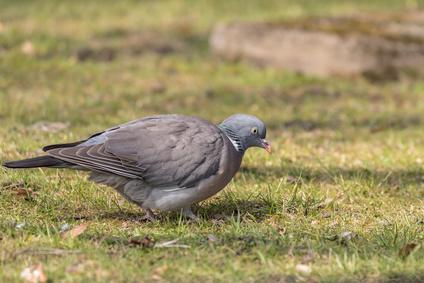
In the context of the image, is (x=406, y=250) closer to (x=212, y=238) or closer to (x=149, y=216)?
(x=212, y=238)

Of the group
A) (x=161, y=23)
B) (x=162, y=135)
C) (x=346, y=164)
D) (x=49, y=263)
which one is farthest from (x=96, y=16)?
(x=49, y=263)

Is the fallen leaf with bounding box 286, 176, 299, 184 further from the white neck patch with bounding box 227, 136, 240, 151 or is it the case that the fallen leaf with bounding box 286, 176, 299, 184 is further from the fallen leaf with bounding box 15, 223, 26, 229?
the fallen leaf with bounding box 15, 223, 26, 229

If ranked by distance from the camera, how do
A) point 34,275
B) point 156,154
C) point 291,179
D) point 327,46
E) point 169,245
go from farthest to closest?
point 327,46 → point 291,179 → point 156,154 → point 169,245 → point 34,275

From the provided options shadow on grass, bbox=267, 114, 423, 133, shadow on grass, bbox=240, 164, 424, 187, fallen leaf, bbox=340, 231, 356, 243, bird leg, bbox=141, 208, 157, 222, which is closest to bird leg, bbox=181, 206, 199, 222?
bird leg, bbox=141, 208, 157, 222

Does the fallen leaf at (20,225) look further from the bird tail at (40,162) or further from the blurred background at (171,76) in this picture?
the blurred background at (171,76)

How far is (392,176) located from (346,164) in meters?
0.49

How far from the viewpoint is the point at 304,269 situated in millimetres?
4680

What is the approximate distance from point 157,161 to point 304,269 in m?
1.25

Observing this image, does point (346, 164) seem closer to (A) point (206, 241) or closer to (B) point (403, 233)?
(B) point (403, 233)

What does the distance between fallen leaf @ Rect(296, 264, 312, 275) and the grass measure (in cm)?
1

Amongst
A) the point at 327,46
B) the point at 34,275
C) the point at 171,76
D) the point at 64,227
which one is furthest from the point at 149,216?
the point at 327,46

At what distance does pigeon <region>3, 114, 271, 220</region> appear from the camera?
5.43 m

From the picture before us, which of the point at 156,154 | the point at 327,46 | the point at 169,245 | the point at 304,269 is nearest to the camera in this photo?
the point at 304,269

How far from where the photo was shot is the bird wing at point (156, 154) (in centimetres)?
542
